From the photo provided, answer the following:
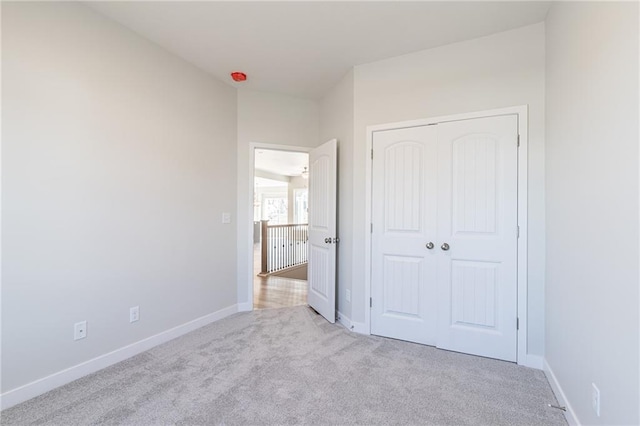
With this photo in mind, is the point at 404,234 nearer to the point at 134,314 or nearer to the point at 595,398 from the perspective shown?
the point at 595,398

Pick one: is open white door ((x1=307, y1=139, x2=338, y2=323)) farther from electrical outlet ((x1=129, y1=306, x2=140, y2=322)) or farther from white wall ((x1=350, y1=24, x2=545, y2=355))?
electrical outlet ((x1=129, y1=306, x2=140, y2=322))

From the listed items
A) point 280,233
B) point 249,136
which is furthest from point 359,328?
point 280,233

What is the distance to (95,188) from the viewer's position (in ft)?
7.28

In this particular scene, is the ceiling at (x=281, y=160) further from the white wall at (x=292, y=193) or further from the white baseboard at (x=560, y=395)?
the white baseboard at (x=560, y=395)

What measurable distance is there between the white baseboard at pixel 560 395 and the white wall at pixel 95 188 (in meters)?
2.98

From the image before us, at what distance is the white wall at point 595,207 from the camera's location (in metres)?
1.14

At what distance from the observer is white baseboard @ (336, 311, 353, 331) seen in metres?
3.07

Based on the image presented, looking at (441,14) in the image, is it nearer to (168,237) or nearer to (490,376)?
(490,376)

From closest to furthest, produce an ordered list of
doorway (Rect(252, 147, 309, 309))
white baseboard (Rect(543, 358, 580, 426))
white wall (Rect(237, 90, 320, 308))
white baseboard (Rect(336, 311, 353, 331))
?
white baseboard (Rect(543, 358, 580, 426)), white baseboard (Rect(336, 311, 353, 331)), white wall (Rect(237, 90, 320, 308)), doorway (Rect(252, 147, 309, 309))

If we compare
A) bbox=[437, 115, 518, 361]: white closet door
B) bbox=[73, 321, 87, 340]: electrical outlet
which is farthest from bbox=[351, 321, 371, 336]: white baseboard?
bbox=[73, 321, 87, 340]: electrical outlet

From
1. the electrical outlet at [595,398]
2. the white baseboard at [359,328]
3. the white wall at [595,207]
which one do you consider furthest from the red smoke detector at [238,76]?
the electrical outlet at [595,398]

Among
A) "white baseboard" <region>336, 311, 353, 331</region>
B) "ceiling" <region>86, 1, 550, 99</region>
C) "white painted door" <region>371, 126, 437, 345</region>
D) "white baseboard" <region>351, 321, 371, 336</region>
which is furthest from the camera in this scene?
"white baseboard" <region>336, 311, 353, 331</region>

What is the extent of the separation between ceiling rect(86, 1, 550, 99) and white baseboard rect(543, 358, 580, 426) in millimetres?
2494

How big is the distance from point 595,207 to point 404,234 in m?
1.47
